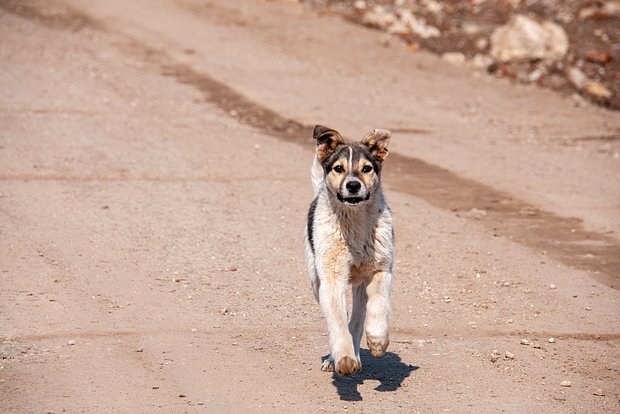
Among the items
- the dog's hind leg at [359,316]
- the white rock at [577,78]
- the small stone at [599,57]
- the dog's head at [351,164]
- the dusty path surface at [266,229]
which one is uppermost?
the small stone at [599,57]

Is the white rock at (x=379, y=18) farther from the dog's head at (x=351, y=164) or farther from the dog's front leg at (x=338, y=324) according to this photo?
the dog's front leg at (x=338, y=324)

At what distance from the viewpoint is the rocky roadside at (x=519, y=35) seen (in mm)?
24578

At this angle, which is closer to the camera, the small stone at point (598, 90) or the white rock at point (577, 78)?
the small stone at point (598, 90)

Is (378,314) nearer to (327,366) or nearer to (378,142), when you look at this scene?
(327,366)

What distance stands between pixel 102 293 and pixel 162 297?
1.93ft

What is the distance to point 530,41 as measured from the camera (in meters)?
25.1

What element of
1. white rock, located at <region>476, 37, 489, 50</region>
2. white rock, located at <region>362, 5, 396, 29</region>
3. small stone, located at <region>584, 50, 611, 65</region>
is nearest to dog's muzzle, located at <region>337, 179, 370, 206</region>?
small stone, located at <region>584, 50, 611, 65</region>

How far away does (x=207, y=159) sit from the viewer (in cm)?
1698

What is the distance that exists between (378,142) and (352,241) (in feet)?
2.85

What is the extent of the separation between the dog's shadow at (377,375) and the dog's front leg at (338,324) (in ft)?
1.53

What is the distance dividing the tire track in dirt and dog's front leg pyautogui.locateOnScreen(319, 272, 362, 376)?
445 centimetres

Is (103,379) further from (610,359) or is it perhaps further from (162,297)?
(610,359)

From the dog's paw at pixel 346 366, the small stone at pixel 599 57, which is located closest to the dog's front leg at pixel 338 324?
the dog's paw at pixel 346 366

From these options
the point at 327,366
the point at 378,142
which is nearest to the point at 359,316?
the point at 327,366
